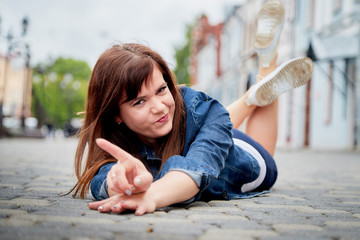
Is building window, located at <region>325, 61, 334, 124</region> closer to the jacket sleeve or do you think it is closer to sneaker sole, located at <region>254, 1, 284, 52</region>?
sneaker sole, located at <region>254, 1, 284, 52</region>

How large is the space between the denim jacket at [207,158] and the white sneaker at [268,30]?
1.41 meters

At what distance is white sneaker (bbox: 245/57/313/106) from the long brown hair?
1.26 metres

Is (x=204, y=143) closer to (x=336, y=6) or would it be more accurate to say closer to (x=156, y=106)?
(x=156, y=106)

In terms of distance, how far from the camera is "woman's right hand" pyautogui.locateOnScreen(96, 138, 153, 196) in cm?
228

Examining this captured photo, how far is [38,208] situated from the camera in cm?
264

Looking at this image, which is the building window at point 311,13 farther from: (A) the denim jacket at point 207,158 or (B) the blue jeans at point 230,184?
(A) the denim jacket at point 207,158

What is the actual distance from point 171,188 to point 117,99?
2.10ft

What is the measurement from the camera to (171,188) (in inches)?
102

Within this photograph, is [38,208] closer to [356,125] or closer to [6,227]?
[6,227]

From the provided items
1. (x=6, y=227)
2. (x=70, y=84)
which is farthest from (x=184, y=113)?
(x=70, y=84)

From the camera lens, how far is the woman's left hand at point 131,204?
2453 mm

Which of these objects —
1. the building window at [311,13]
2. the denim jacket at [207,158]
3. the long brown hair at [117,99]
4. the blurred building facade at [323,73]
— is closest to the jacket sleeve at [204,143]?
the denim jacket at [207,158]

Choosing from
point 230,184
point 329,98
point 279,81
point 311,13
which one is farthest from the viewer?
point 311,13

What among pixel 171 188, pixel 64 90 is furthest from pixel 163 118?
pixel 64 90
